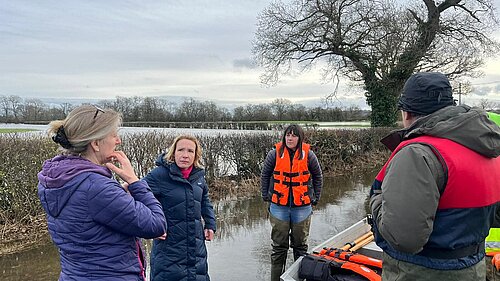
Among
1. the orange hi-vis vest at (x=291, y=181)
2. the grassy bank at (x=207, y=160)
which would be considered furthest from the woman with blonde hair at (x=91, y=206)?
the grassy bank at (x=207, y=160)

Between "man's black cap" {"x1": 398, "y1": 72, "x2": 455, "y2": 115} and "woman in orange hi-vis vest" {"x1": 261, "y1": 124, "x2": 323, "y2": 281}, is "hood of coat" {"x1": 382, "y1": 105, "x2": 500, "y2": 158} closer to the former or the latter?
"man's black cap" {"x1": 398, "y1": 72, "x2": 455, "y2": 115}

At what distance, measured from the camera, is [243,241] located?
655cm

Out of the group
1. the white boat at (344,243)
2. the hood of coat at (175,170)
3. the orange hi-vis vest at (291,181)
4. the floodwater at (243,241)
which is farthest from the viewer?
the floodwater at (243,241)

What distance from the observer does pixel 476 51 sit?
2080cm

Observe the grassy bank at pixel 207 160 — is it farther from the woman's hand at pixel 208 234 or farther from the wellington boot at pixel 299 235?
the wellington boot at pixel 299 235

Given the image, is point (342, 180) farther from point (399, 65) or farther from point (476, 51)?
point (476, 51)

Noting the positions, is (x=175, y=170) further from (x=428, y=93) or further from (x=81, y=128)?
(x=428, y=93)

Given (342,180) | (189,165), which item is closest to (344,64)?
(342,180)

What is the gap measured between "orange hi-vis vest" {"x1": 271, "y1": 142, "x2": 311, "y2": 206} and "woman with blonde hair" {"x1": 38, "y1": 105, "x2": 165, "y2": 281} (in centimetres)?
284

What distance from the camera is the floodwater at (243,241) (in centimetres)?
528

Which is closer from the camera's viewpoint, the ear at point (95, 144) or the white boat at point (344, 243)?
the ear at point (95, 144)

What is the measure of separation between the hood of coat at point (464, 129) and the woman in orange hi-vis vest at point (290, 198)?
2785 mm

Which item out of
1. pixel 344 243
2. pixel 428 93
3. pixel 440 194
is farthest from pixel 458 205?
pixel 344 243

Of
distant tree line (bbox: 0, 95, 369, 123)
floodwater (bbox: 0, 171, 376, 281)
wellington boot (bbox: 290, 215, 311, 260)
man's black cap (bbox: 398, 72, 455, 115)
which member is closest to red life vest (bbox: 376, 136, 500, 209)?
man's black cap (bbox: 398, 72, 455, 115)
